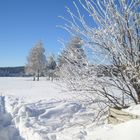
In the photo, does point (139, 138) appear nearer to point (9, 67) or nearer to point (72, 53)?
point (72, 53)

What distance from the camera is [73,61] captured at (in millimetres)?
9391

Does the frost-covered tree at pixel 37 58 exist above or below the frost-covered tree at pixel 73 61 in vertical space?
above

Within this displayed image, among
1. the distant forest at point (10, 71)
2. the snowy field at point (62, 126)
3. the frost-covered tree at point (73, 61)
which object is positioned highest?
the distant forest at point (10, 71)

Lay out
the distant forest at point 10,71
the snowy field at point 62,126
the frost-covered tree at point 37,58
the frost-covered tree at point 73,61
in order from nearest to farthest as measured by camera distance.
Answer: the snowy field at point 62,126
the frost-covered tree at point 73,61
the frost-covered tree at point 37,58
the distant forest at point 10,71

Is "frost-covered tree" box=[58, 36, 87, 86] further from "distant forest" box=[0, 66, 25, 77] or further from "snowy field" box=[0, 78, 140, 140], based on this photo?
"distant forest" box=[0, 66, 25, 77]

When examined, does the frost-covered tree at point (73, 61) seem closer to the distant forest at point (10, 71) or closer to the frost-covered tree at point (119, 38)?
the frost-covered tree at point (119, 38)

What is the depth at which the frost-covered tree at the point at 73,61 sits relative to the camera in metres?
9.04

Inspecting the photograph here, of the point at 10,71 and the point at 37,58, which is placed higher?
the point at 37,58

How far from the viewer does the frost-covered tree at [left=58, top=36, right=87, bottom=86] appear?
904cm

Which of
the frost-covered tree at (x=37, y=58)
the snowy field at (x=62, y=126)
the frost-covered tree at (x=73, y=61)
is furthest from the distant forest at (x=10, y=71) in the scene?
the frost-covered tree at (x=73, y=61)

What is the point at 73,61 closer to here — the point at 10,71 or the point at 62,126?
the point at 62,126

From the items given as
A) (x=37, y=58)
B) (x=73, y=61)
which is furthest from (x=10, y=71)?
(x=73, y=61)

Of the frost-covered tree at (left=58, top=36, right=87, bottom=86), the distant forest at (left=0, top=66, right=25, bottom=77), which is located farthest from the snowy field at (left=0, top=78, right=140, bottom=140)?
the distant forest at (left=0, top=66, right=25, bottom=77)

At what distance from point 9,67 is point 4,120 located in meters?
117
